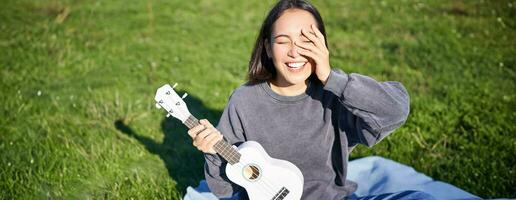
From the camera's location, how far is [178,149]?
4918 millimetres

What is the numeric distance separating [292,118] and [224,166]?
51 centimetres

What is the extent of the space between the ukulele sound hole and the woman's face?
554mm

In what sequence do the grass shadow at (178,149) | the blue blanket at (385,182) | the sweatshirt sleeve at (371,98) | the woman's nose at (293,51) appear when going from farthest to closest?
the grass shadow at (178,149) < the blue blanket at (385,182) < the woman's nose at (293,51) < the sweatshirt sleeve at (371,98)

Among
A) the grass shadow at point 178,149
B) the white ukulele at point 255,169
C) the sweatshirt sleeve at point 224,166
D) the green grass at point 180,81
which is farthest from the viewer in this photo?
the grass shadow at point 178,149

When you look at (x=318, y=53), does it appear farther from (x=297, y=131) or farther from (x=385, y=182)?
(x=385, y=182)

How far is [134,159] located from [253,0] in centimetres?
534

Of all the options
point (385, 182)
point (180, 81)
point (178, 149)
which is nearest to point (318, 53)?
point (385, 182)

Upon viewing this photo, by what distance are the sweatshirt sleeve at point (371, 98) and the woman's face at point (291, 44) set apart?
0.30m

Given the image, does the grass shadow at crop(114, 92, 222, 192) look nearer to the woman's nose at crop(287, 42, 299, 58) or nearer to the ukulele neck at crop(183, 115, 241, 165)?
the ukulele neck at crop(183, 115, 241, 165)

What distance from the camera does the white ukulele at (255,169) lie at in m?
3.11

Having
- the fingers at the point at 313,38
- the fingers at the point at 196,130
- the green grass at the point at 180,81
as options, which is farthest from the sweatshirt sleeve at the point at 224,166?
the green grass at the point at 180,81

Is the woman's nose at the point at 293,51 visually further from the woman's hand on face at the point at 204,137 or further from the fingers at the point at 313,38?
the woman's hand on face at the point at 204,137

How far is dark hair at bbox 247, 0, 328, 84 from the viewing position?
3139mm

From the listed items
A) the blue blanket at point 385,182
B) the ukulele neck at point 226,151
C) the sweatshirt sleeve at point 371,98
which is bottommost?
the blue blanket at point 385,182
